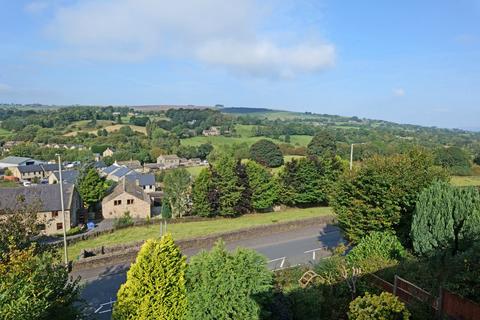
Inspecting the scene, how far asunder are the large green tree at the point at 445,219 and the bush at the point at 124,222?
23462mm

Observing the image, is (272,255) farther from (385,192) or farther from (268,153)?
(268,153)

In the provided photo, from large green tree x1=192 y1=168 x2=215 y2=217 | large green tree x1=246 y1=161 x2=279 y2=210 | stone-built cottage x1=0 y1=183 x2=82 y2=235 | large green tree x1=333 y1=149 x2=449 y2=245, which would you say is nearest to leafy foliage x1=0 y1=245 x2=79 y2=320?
large green tree x1=333 y1=149 x2=449 y2=245

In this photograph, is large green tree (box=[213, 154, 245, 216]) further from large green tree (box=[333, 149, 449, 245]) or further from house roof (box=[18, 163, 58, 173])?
house roof (box=[18, 163, 58, 173])

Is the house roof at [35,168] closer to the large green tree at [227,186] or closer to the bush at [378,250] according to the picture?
the large green tree at [227,186]

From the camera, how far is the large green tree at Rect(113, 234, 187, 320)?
886cm

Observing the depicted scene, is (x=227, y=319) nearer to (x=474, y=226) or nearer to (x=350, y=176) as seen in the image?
(x=474, y=226)

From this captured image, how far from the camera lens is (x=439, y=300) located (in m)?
9.02

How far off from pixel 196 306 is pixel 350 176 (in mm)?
10602

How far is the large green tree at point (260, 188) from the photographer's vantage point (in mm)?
34812

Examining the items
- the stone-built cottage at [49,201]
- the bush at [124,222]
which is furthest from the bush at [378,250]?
the stone-built cottage at [49,201]

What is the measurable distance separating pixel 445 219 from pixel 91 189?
36.6m

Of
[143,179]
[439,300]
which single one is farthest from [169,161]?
[439,300]

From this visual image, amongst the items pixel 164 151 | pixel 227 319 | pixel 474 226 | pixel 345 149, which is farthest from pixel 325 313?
pixel 164 151

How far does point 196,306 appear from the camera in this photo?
8492 millimetres
